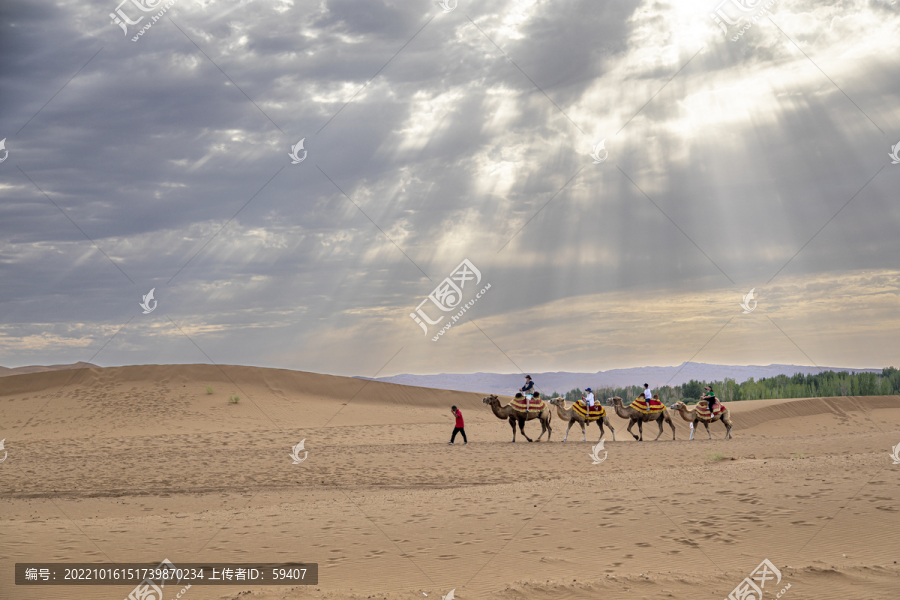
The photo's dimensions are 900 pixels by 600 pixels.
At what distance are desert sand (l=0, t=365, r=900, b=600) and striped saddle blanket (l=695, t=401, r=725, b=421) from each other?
257 cm

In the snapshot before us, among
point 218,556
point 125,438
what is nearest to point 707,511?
point 218,556

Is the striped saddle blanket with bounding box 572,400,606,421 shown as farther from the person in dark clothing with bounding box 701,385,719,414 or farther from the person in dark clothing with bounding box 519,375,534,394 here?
the person in dark clothing with bounding box 701,385,719,414

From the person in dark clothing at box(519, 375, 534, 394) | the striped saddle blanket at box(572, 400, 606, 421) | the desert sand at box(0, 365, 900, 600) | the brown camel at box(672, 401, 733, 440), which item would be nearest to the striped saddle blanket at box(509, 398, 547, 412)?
the person in dark clothing at box(519, 375, 534, 394)

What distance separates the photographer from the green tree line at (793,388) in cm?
6581

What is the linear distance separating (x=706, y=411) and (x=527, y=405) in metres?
9.78

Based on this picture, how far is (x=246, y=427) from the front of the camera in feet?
123

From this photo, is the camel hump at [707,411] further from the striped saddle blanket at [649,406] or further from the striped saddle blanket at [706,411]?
the striped saddle blanket at [649,406]

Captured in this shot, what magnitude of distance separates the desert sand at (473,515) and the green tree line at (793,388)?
43.2m

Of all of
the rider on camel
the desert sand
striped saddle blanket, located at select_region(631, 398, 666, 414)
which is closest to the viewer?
the desert sand
